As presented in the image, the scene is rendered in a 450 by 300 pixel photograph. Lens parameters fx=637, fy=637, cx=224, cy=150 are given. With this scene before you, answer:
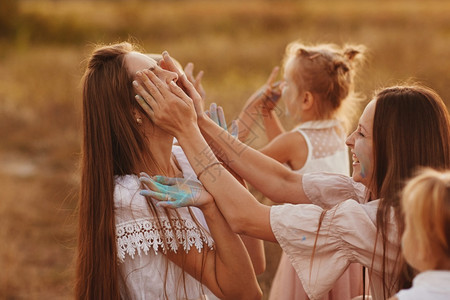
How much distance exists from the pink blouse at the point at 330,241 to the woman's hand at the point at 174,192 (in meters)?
0.26

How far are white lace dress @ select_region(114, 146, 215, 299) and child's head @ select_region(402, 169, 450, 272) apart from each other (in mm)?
873

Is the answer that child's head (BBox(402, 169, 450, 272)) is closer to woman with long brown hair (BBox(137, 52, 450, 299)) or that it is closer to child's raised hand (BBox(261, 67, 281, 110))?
woman with long brown hair (BBox(137, 52, 450, 299))

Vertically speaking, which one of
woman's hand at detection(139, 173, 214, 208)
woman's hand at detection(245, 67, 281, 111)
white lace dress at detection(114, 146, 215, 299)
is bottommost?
white lace dress at detection(114, 146, 215, 299)

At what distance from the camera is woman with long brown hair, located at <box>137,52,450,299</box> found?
2127mm

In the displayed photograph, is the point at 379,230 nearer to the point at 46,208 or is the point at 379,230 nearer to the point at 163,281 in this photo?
the point at 163,281

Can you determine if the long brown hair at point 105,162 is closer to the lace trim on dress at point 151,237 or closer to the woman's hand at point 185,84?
the lace trim on dress at point 151,237

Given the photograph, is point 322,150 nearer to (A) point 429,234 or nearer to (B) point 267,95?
(B) point 267,95

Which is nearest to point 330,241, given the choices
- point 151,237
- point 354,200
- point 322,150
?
point 354,200

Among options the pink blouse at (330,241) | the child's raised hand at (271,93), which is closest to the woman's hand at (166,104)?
the pink blouse at (330,241)

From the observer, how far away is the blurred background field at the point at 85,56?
5.68 meters

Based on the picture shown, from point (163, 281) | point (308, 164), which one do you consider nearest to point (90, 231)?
point (163, 281)

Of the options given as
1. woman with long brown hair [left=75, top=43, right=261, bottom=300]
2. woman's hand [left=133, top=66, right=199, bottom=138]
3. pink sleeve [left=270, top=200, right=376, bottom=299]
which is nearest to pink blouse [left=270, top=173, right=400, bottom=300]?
pink sleeve [left=270, top=200, right=376, bottom=299]

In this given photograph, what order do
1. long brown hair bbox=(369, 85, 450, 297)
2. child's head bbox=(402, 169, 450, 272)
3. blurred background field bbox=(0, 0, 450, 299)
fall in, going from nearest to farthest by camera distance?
1. child's head bbox=(402, 169, 450, 272)
2. long brown hair bbox=(369, 85, 450, 297)
3. blurred background field bbox=(0, 0, 450, 299)

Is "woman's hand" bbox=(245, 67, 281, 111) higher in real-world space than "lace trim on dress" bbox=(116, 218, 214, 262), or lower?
higher
